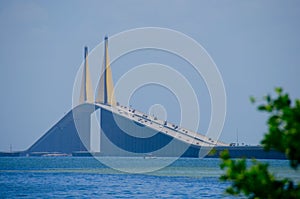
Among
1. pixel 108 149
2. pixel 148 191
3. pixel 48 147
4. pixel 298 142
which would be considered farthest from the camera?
pixel 48 147

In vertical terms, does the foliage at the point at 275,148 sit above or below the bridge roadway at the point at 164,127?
below

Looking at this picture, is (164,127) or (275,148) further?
(164,127)

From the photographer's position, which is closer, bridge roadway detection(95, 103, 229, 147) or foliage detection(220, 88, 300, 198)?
foliage detection(220, 88, 300, 198)

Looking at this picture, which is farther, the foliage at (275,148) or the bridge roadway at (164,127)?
the bridge roadway at (164,127)

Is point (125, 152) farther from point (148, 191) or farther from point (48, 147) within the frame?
point (148, 191)

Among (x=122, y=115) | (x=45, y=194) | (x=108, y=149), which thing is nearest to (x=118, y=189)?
(x=45, y=194)

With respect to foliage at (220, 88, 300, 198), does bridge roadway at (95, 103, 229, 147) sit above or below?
above

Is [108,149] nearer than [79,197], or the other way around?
[79,197]

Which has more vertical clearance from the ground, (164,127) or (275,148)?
(164,127)
